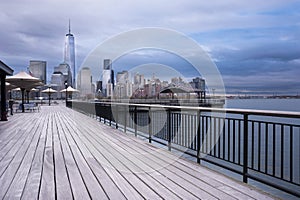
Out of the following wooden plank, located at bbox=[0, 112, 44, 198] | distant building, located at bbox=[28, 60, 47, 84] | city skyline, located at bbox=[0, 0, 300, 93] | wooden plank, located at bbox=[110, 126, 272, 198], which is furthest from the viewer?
distant building, located at bbox=[28, 60, 47, 84]

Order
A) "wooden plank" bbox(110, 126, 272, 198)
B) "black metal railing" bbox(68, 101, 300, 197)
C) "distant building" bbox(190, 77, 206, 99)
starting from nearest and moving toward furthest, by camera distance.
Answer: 1. "wooden plank" bbox(110, 126, 272, 198)
2. "black metal railing" bbox(68, 101, 300, 197)
3. "distant building" bbox(190, 77, 206, 99)

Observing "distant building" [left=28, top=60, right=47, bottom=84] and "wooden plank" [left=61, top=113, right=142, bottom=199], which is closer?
"wooden plank" [left=61, top=113, right=142, bottom=199]

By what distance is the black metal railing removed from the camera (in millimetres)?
2896

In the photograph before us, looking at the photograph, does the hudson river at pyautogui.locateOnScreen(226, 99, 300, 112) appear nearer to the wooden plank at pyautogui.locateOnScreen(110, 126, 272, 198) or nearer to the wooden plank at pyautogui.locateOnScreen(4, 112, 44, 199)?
the wooden plank at pyautogui.locateOnScreen(110, 126, 272, 198)

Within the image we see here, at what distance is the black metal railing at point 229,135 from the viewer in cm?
290

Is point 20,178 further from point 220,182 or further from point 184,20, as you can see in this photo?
point 184,20

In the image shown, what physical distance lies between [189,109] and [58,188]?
7.49 feet

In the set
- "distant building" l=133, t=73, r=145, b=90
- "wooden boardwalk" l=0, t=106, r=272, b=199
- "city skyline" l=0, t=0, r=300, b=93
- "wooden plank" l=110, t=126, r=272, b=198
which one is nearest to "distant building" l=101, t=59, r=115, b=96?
"city skyline" l=0, t=0, r=300, b=93

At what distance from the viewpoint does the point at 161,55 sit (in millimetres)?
8234

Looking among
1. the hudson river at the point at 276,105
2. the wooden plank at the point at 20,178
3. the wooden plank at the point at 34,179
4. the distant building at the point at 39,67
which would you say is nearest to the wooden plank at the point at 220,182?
the wooden plank at the point at 34,179

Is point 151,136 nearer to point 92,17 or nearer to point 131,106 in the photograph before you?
point 131,106

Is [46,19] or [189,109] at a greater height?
[46,19]

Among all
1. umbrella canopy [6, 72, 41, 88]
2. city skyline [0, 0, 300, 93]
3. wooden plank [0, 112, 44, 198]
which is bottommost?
wooden plank [0, 112, 44, 198]

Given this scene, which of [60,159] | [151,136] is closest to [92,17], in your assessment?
[151,136]
